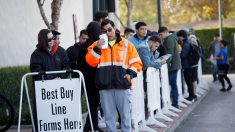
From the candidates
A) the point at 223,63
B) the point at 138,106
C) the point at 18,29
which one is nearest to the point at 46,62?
the point at 138,106

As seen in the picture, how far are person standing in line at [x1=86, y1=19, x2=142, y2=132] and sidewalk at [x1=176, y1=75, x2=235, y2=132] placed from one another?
139 inches

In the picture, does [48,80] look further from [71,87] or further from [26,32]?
[26,32]

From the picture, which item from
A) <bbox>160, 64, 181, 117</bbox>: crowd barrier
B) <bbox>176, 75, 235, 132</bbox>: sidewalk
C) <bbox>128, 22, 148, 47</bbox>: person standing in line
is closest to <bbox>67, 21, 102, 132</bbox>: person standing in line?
<bbox>128, 22, 148, 47</bbox>: person standing in line

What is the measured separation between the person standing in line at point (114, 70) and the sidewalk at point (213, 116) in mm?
3534

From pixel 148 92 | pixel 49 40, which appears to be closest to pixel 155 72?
pixel 148 92

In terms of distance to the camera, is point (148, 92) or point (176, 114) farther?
point (176, 114)

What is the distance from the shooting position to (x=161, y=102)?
15.8 meters

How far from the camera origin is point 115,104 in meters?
10.8

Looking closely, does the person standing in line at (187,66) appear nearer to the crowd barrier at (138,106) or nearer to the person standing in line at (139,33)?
the person standing in line at (139,33)

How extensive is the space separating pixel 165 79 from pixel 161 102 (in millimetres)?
528

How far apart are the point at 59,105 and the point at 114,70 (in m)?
1.01

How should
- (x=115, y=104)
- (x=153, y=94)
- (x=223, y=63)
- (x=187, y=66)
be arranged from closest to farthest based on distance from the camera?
1. (x=115, y=104)
2. (x=153, y=94)
3. (x=187, y=66)
4. (x=223, y=63)

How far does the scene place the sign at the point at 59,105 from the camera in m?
10.1

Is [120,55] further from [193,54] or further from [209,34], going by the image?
[209,34]
